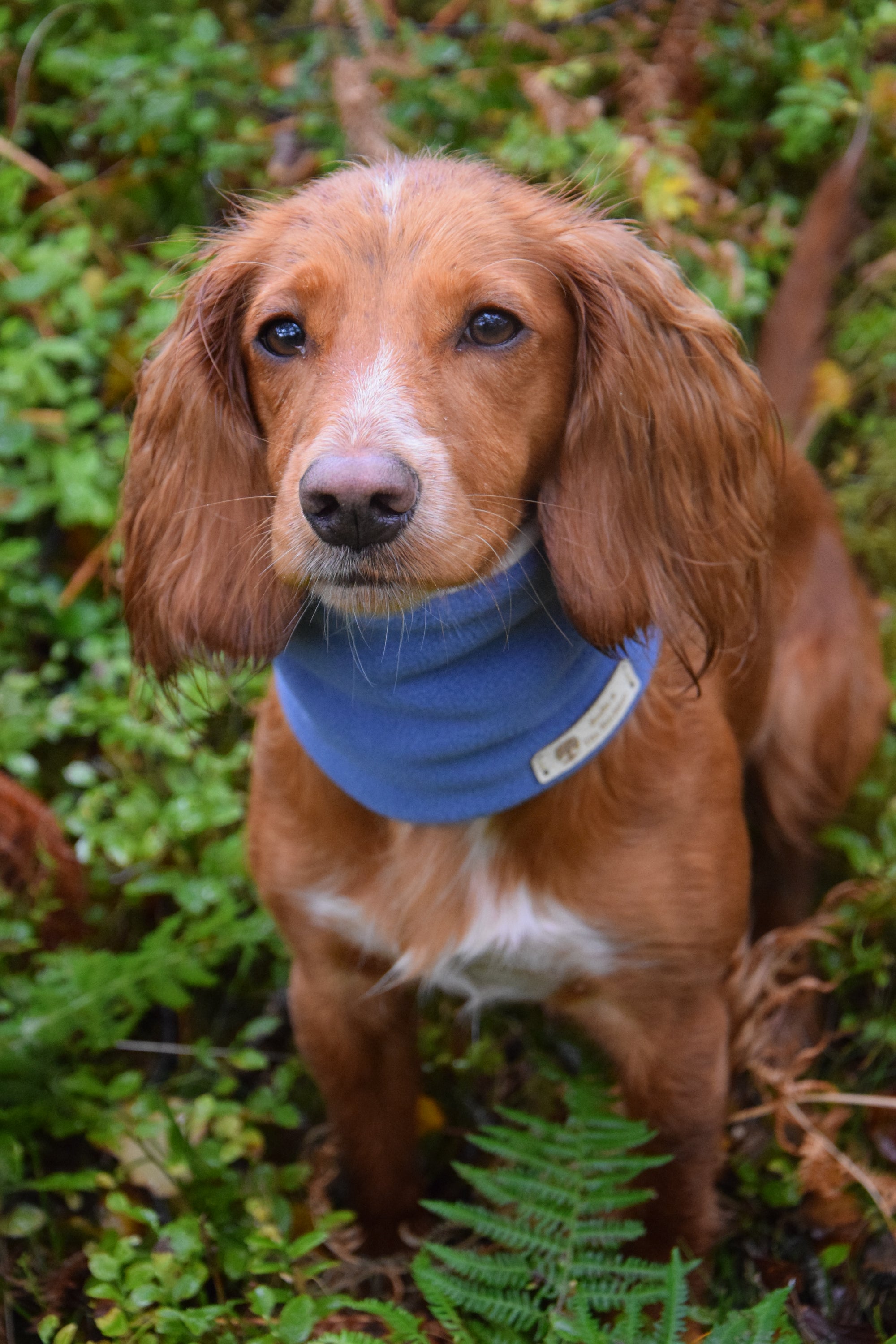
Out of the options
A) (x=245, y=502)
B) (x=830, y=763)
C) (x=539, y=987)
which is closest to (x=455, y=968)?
(x=539, y=987)

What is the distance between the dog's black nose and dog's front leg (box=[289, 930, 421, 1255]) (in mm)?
952

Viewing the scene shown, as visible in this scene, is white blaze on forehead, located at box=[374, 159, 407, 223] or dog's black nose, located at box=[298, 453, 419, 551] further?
white blaze on forehead, located at box=[374, 159, 407, 223]

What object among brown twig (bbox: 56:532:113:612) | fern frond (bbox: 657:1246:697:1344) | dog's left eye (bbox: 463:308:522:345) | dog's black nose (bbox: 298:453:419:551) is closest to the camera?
dog's black nose (bbox: 298:453:419:551)

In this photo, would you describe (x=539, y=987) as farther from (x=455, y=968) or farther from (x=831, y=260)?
(x=831, y=260)

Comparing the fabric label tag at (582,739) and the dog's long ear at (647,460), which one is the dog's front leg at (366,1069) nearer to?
the fabric label tag at (582,739)

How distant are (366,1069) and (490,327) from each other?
1471mm

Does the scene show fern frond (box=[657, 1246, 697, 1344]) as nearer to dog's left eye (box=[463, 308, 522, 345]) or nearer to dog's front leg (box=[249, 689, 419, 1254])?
dog's front leg (box=[249, 689, 419, 1254])

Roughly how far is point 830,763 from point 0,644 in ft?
7.24

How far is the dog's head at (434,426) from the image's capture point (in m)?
1.63

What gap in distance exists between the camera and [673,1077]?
7.16 feet

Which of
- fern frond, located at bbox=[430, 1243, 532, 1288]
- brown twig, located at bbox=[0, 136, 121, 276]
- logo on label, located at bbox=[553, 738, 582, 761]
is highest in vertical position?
logo on label, located at bbox=[553, 738, 582, 761]

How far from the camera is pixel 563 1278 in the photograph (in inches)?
73.5

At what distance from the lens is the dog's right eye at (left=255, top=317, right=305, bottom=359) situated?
5.89 feet

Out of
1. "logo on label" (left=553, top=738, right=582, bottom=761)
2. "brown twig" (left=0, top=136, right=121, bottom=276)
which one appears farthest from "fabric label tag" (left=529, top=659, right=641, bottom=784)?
"brown twig" (left=0, top=136, right=121, bottom=276)
